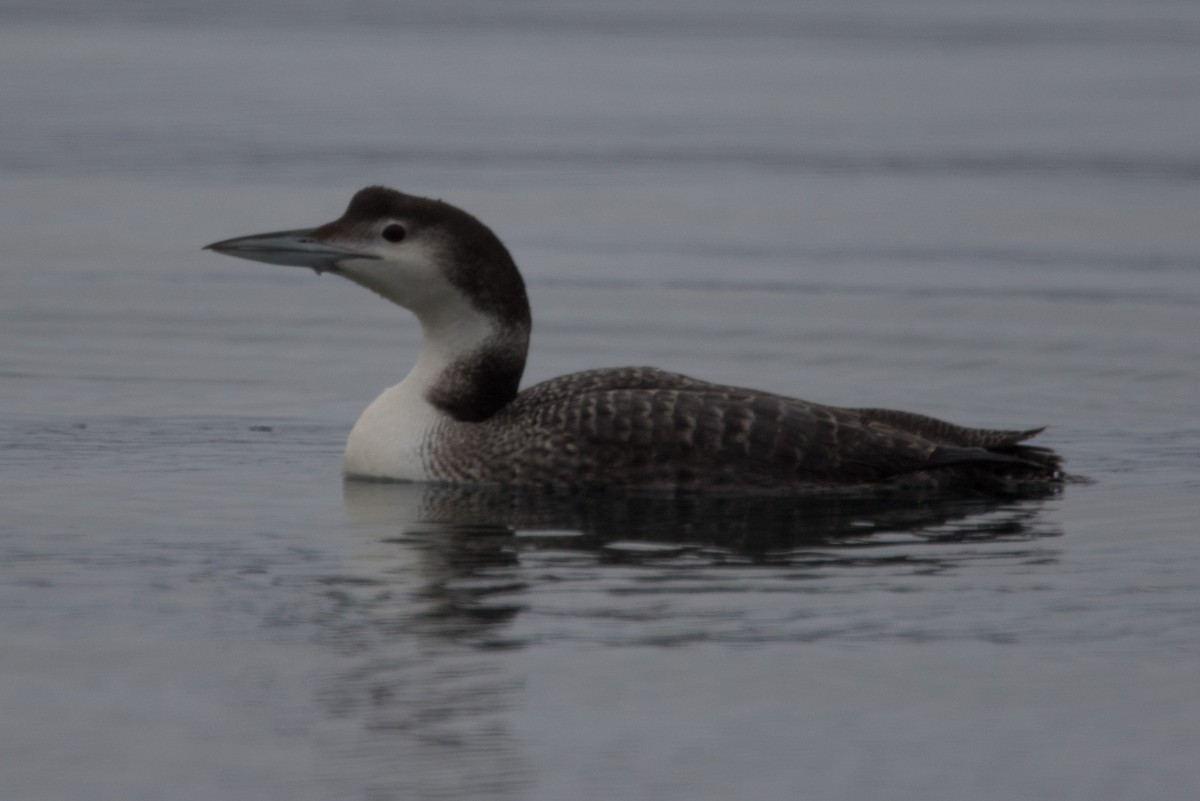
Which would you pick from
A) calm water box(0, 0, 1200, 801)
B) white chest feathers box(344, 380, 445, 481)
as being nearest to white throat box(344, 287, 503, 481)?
white chest feathers box(344, 380, 445, 481)

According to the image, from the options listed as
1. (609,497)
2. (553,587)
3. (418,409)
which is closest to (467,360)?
(418,409)

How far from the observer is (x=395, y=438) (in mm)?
8180

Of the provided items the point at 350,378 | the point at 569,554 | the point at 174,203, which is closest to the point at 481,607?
the point at 569,554

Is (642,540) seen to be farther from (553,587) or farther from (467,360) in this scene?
(467,360)

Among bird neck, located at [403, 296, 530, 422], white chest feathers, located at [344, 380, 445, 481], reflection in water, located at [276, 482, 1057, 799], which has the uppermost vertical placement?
bird neck, located at [403, 296, 530, 422]

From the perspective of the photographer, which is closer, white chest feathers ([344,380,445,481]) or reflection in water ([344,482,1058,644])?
reflection in water ([344,482,1058,644])

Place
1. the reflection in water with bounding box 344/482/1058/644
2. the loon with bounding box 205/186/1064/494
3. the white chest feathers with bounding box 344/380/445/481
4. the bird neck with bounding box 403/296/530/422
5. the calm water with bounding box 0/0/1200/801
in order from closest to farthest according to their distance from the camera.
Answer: the calm water with bounding box 0/0/1200/801 → the reflection in water with bounding box 344/482/1058/644 → the loon with bounding box 205/186/1064/494 → the white chest feathers with bounding box 344/380/445/481 → the bird neck with bounding box 403/296/530/422

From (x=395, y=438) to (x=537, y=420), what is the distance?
0.49 m

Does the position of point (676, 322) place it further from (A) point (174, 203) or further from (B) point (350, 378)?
(A) point (174, 203)

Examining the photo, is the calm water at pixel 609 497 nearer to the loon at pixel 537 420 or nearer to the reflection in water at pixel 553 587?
the reflection in water at pixel 553 587

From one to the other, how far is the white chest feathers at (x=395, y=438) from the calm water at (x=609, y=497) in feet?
0.36

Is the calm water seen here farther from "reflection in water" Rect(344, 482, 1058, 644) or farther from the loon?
the loon

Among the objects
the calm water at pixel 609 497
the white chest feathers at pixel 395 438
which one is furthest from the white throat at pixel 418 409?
the calm water at pixel 609 497

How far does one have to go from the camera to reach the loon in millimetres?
7930
